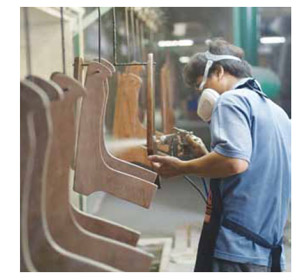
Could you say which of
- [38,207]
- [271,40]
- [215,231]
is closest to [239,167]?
[215,231]

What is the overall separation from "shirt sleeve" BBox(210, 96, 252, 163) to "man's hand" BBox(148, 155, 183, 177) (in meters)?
0.08

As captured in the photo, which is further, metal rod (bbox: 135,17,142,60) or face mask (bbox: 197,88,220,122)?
metal rod (bbox: 135,17,142,60)

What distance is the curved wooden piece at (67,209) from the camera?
73 cm

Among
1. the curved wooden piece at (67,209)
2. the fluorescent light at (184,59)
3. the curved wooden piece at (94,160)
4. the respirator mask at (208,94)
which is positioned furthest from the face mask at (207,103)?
the curved wooden piece at (67,209)

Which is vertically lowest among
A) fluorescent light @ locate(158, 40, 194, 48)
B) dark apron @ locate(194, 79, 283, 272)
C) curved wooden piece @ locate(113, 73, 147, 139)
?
dark apron @ locate(194, 79, 283, 272)

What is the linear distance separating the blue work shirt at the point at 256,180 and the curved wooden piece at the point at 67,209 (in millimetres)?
281

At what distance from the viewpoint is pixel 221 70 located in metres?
1.07

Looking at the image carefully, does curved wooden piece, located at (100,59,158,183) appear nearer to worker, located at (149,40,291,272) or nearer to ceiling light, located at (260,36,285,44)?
worker, located at (149,40,291,272)

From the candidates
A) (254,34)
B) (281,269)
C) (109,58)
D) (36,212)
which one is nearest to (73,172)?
(36,212)

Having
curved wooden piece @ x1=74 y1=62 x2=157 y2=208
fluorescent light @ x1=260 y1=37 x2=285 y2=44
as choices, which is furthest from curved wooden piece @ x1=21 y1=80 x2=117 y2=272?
fluorescent light @ x1=260 y1=37 x2=285 y2=44

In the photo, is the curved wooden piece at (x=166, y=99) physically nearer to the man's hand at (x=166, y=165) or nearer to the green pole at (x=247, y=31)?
the man's hand at (x=166, y=165)

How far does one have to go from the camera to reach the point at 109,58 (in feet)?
3.71

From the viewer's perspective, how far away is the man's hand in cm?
100
